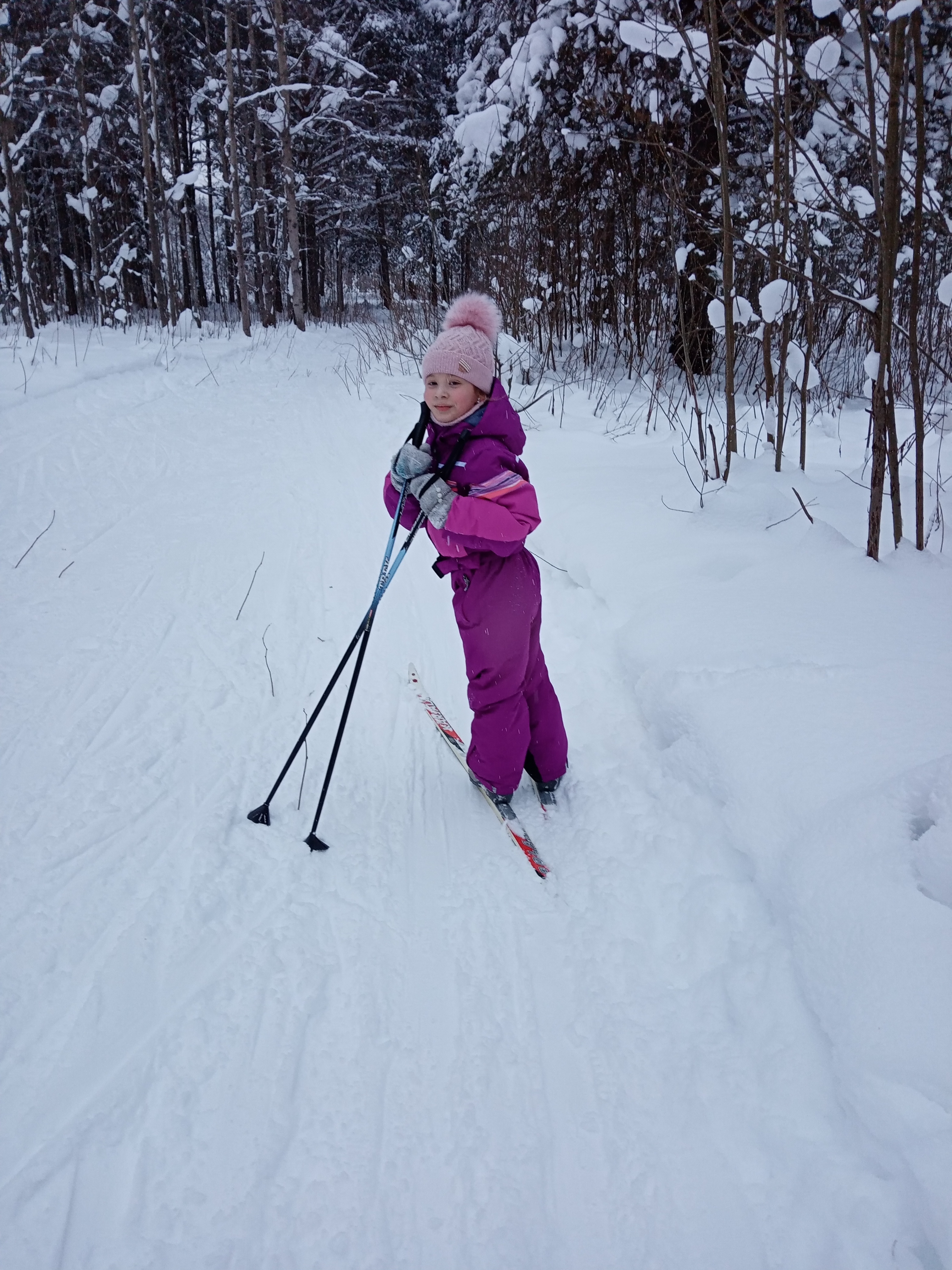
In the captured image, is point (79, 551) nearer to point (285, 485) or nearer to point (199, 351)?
point (285, 485)

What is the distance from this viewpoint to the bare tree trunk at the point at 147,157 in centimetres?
1334

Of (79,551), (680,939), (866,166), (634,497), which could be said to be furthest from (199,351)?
(680,939)

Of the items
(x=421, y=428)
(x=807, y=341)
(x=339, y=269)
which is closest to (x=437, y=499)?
(x=421, y=428)

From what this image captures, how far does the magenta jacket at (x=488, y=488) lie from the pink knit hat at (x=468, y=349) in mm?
98

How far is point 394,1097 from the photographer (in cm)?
168

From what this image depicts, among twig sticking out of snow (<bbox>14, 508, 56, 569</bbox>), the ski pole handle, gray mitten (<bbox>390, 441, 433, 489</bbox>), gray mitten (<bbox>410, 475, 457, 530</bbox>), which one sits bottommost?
twig sticking out of snow (<bbox>14, 508, 56, 569</bbox>)

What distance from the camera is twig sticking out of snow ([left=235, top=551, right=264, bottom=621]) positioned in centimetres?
401

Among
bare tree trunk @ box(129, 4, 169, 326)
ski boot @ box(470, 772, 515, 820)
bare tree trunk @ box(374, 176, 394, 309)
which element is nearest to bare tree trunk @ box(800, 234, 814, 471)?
ski boot @ box(470, 772, 515, 820)

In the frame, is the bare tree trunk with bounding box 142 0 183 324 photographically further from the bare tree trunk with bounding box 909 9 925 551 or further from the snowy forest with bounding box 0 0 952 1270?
the bare tree trunk with bounding box 909 9 925 551

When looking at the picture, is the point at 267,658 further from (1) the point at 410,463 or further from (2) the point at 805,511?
(2) the point at 805,511

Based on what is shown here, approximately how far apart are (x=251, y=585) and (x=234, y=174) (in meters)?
15.5

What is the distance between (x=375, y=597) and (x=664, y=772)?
1347 mm

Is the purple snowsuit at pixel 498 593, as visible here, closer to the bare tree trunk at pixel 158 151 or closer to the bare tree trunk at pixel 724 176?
the bare tree trunk at pixel 724 176

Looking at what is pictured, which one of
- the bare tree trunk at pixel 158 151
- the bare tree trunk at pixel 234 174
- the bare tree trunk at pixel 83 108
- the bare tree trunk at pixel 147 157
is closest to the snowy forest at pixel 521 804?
the bare tree trunk at pixel 147 157
